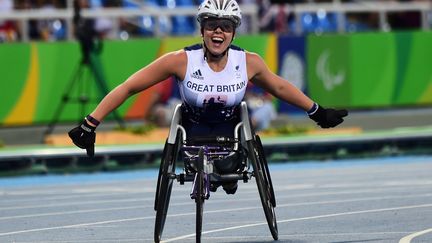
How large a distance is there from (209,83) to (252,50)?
1491 centimetres

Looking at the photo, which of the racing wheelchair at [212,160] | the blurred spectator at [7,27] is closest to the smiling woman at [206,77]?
the racing wheelchair at [212,160]

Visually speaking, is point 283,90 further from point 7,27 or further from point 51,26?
point 51,26

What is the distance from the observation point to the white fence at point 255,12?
2259cm

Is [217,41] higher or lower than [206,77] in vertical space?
higher

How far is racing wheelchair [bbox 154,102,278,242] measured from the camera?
9422 mm

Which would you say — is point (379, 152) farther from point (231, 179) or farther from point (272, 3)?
point (231, 179)

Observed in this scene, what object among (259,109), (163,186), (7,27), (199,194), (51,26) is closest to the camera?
(199,194)

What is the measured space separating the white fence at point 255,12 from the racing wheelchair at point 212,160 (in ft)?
42.3

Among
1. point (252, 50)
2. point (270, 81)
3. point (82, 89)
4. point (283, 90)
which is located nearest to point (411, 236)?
point (283, 90)

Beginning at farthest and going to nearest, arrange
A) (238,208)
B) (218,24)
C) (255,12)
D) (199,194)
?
(255,12) < (238,208) < (218,24) < (199,194)

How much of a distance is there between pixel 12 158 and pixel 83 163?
43.3 inches

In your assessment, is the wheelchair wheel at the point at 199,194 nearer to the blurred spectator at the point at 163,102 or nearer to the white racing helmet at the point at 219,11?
the white racing helmet at the point at 219,11

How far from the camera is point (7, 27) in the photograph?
22.5m

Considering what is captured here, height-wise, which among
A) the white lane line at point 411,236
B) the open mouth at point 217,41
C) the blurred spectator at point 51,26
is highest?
the open mouth at point 217,41
